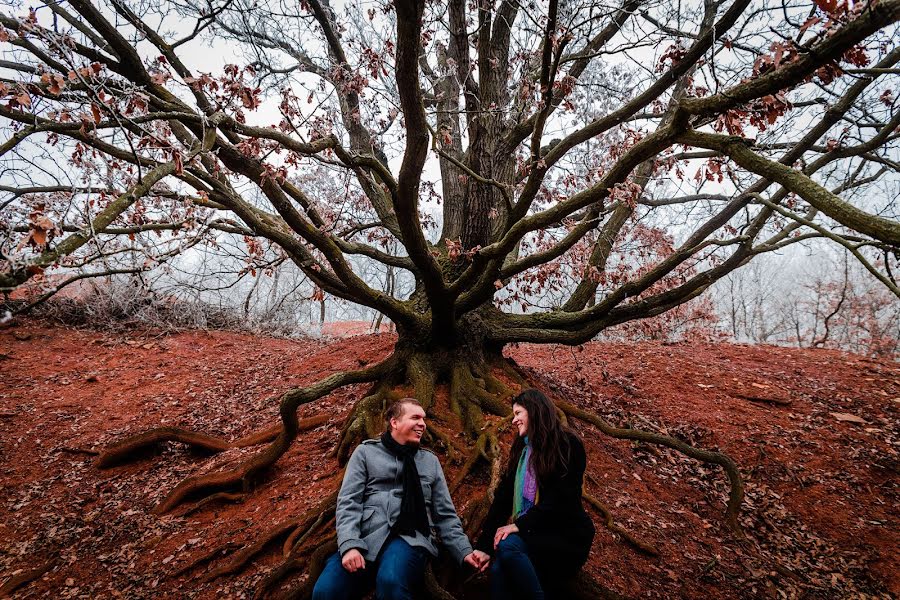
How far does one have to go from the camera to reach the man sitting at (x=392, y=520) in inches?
106

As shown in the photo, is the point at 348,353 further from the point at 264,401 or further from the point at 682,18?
the point at 682,18

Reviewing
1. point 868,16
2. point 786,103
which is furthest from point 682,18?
point 868,16

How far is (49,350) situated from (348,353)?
5.60 meters

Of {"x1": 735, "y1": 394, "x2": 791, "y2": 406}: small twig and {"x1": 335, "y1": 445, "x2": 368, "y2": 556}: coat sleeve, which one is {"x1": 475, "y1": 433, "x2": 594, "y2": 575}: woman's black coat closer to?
{"x1": 335, "y1": 445, "x2": 368, "y2": 556}: coat sleeve

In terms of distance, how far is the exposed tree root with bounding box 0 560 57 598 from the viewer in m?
3.23

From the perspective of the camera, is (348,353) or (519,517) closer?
(519,517)

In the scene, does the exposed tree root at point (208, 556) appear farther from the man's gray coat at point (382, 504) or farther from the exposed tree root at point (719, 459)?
the exposed tree root at point (719, 459)

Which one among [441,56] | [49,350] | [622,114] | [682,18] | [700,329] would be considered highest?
[441,56]

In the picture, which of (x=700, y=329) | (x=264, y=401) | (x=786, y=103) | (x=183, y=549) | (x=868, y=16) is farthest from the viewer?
(x=700, y=329)

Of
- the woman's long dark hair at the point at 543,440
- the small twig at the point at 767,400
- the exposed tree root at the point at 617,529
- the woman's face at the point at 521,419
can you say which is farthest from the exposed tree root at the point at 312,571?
the small twig at the point at 767,400

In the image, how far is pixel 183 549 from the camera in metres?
3.58

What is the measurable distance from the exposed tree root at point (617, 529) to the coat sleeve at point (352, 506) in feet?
7.13

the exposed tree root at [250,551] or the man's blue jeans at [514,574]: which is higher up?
the man's blue jeans at [514,574]

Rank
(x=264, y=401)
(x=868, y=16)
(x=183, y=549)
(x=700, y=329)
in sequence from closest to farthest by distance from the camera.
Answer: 1. (x=868, y=16)
2. (x=183, y=549)
3. (x=264, y=401)
4. (x=700, y=329)
